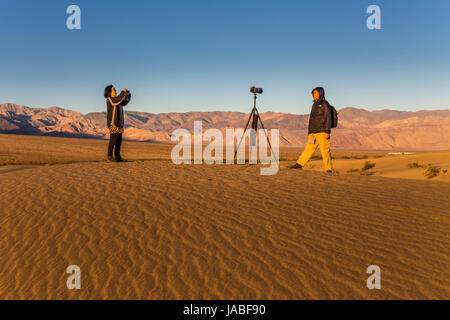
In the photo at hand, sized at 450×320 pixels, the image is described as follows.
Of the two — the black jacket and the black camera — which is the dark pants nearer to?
the black jacket

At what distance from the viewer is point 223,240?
4.67 metres

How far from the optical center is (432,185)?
828 cm

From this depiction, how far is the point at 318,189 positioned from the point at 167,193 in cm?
292

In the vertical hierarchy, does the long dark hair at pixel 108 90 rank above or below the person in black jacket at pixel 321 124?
above

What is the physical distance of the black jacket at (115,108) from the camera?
11.3 m

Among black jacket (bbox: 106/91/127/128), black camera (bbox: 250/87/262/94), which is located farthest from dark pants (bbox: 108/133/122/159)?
black camera (bbox: 250/87/262/94)

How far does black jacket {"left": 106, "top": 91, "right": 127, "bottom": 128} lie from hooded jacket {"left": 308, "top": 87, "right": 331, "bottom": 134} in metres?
5.54

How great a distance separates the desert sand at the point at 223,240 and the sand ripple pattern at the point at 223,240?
2 cm

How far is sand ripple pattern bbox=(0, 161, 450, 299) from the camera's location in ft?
12.1

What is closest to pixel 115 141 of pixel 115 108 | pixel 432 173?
pixel 115 108

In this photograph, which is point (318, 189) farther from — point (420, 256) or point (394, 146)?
point (394, 146)

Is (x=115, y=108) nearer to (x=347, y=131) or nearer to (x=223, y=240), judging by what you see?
(x=223, y=240)

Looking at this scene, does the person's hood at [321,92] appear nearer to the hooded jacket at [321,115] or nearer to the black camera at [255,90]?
the hooded jacket at [321,115]

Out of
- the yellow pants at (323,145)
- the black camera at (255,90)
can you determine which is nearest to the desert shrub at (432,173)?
the yellow pants at (323,145)
